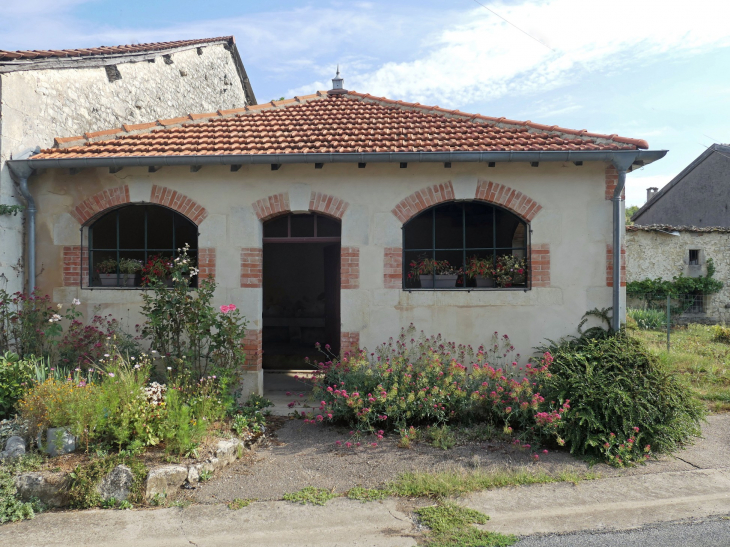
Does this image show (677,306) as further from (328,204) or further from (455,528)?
(455,528)

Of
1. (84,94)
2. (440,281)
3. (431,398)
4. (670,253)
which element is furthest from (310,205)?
(670,253)

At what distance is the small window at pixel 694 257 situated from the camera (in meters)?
13.9

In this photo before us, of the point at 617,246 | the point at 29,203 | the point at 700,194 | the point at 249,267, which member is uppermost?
the point at 700,194

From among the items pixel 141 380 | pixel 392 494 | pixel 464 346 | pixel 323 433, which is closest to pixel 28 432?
pixel 141 380

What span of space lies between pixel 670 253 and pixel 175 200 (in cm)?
1284

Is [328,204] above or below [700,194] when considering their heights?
below

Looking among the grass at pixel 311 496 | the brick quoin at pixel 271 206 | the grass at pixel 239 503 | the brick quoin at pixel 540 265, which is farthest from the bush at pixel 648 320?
the grass at pixel 239 503

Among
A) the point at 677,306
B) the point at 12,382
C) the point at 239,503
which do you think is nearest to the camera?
the point at 239,503

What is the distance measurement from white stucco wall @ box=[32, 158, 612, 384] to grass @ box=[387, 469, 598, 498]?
237 cm

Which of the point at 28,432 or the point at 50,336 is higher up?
the point at 50,336

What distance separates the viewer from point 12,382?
5406mm

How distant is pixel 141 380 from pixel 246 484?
1.59 m

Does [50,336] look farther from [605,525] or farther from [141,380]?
[605,525]

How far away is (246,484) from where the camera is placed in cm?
427
